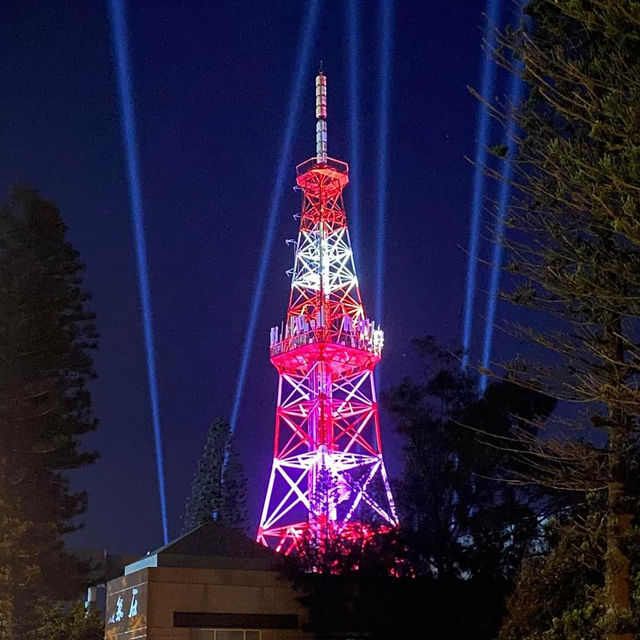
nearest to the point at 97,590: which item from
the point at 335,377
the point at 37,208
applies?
the point at 335,377

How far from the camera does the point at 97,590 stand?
118 ft

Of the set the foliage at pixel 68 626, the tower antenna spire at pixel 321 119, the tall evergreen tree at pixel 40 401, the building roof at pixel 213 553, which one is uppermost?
the tower antenna spire at pixel 321 119

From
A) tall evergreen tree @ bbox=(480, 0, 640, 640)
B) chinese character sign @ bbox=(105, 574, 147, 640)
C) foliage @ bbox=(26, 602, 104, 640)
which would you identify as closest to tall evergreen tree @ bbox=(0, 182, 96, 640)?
foliage @ bbox=(26, 602, 104, 640)

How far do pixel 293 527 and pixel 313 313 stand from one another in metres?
6.91

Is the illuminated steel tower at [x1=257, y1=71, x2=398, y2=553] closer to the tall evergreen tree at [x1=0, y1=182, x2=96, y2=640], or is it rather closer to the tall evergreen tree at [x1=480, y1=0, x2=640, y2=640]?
the tall evergreen tree at [x1=0, y1=182, x2=96, y2=640]

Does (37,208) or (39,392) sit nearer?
(39,392)

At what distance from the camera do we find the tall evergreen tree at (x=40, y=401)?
2766 centimetres

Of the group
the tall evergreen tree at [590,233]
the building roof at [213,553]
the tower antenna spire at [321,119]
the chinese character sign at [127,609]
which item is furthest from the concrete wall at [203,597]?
the tower antenna spire at [321,119]

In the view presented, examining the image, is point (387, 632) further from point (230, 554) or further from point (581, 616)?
point (581, 616)

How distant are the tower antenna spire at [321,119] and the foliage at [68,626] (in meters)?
16.3

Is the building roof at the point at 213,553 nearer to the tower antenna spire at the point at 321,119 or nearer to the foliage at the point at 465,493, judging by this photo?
the foliage at the point at 465,493

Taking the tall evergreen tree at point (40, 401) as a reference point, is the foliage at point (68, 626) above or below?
below

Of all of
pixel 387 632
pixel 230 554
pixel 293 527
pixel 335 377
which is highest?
pixel 335 377

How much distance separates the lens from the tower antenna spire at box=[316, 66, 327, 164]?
35594mm
